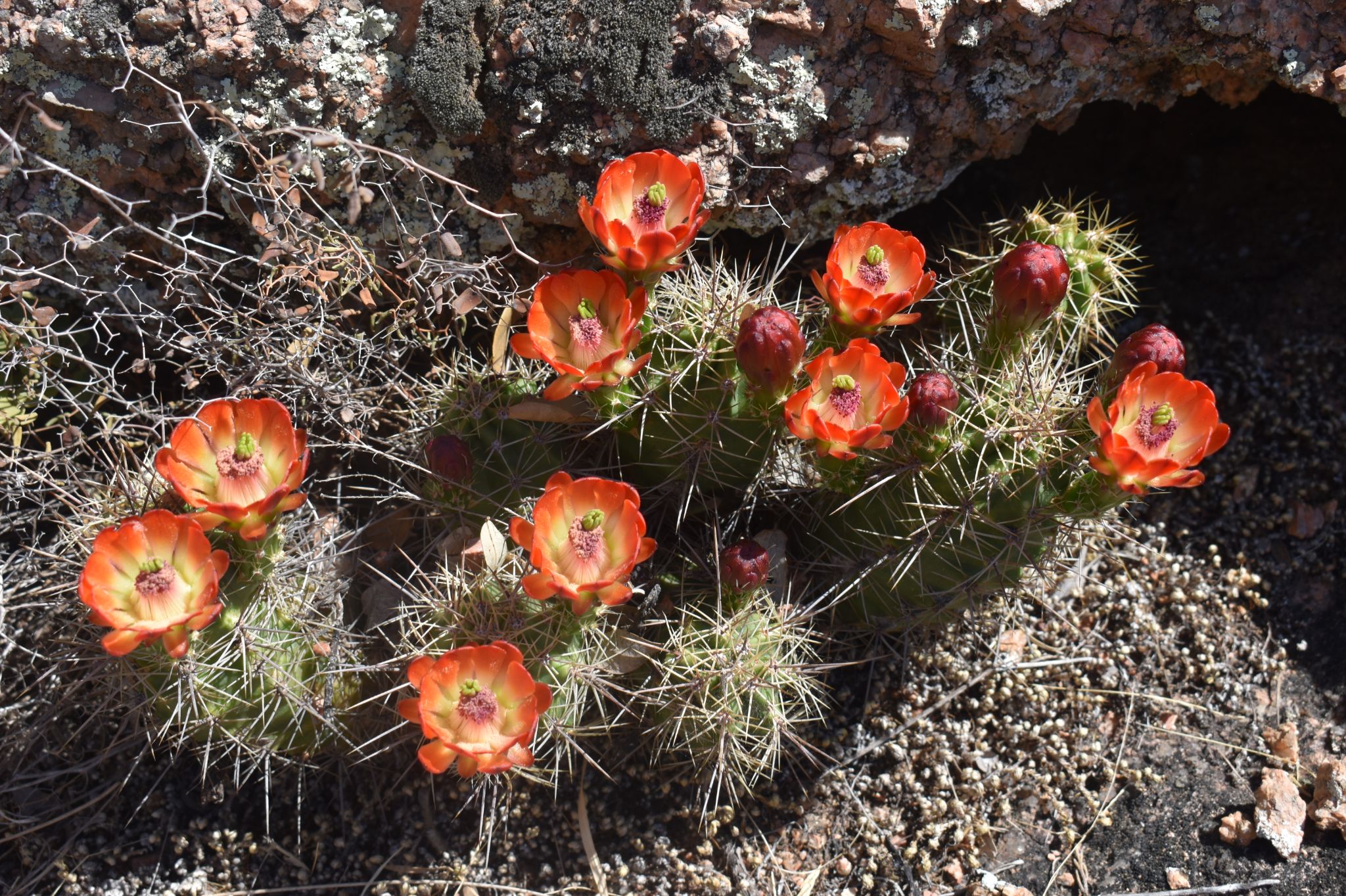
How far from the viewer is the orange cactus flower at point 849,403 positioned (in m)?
2.28

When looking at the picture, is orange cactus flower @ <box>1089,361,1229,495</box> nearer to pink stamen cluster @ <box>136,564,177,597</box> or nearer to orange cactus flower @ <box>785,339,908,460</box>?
orange cactus flower @ <box>785,339,908,460</box>

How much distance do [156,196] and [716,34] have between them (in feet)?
5.05

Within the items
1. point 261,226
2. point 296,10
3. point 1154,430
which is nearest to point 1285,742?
point 1154,430

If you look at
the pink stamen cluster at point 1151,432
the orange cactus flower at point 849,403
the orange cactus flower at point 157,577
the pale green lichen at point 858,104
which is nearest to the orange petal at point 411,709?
the orange cactus flower at point 157,577

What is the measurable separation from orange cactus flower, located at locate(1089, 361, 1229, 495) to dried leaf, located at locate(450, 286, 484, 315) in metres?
1.52

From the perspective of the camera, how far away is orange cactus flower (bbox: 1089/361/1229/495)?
2.19m

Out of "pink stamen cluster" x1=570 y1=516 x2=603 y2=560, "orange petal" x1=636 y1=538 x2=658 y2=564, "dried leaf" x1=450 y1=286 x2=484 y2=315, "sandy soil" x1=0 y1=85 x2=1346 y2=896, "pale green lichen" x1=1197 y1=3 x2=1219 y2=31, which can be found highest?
"pale green lichen" x1=1197 y1=3 x2=1219 y2=31

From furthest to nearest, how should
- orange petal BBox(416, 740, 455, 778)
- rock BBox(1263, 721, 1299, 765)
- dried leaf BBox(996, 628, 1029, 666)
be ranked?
1. dried leaf BBox(996, 628, 1029, 666)
2. rock BBox(1263, 721, 1299, 765)
3. orange petal BBox(416, 740, 455, 778)

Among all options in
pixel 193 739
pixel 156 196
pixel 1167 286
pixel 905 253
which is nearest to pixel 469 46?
pixel 156 196

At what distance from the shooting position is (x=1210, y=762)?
2.90 meters

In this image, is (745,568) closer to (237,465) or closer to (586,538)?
(586,538)

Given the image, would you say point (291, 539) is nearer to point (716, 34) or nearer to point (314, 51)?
point (314, 51)

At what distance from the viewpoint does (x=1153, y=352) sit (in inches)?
95.1

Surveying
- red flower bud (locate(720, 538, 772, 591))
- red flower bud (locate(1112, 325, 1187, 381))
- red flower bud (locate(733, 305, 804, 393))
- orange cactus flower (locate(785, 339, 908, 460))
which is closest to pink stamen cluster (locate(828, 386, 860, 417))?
orange cactus flower (locate(785, 339, 908, 460))
